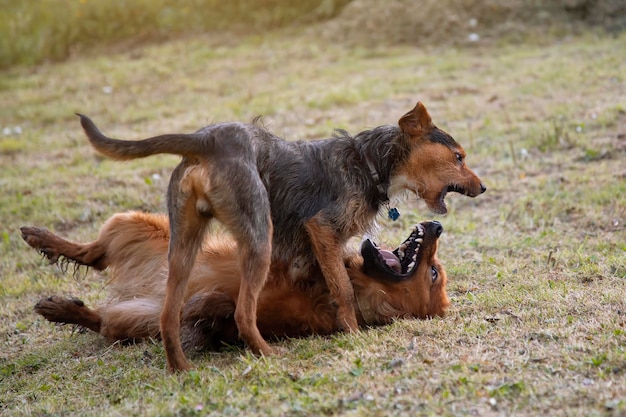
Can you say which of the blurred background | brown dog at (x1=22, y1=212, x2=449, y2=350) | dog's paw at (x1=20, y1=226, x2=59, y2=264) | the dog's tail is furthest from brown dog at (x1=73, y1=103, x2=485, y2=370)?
the blurred background

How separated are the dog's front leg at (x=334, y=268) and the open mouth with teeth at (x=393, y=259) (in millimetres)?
247

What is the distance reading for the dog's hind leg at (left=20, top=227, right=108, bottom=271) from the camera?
6.68 meters

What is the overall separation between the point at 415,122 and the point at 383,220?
231cm

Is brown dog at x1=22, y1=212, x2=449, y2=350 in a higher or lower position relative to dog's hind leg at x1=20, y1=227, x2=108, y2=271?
lower

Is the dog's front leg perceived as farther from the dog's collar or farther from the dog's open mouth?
the dog's open mouth

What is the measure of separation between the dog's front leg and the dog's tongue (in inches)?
19.6

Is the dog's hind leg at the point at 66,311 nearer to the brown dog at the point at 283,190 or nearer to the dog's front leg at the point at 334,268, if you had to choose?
the brown dog at the point at 283,190

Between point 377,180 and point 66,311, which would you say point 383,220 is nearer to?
point 377,180

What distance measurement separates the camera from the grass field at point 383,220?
461cm

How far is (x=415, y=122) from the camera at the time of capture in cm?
618

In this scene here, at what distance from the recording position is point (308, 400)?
4.46 metres

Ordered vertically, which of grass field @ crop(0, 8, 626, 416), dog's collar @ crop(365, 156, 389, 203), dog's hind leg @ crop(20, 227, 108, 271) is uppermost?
dog's collar @ crop(365, 156, 389, 203)

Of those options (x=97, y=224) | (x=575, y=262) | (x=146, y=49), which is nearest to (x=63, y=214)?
(x=97, y=224)

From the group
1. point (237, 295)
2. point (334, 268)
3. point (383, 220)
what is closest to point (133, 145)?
point (237, 295)
